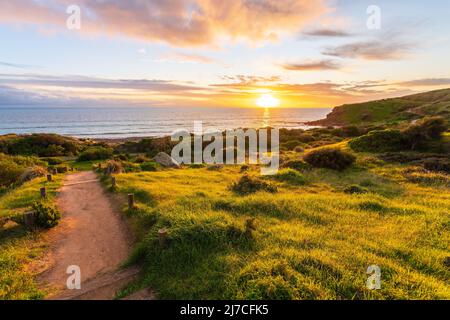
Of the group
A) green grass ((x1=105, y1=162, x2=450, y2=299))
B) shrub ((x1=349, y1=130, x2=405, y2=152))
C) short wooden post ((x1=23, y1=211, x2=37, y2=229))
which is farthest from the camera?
shrub ((x1=349, y1=130, x2=405, y2=152))

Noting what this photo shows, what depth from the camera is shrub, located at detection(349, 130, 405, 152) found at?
85.7ft

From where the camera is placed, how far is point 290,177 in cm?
1895

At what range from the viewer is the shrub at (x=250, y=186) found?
50.8 feet

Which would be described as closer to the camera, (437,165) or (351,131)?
(437,165)

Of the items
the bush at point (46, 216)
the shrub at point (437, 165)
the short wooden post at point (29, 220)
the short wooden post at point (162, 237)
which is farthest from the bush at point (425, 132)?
the short wooden post at point (29, 220)

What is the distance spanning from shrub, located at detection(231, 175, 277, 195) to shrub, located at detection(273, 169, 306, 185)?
2866 mm

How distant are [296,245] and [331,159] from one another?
15782 mm

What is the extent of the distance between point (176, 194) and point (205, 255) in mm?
7259

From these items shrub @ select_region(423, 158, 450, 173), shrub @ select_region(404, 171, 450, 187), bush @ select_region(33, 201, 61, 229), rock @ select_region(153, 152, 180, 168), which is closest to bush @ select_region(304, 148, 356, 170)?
shrub @ select_region(404, 171, 450, 187)

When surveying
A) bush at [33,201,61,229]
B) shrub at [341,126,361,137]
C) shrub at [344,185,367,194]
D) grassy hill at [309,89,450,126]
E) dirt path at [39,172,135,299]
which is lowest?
dirt path at [39,172,135,299]

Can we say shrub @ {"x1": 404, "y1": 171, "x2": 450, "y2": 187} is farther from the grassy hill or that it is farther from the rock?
the grassy hill

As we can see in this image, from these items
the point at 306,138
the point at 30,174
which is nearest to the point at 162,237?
the point at 30,174

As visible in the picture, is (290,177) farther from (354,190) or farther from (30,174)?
(30,174)

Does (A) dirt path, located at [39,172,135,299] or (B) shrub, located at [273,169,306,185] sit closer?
(A) dirt path, located at [39,172,135,299]
